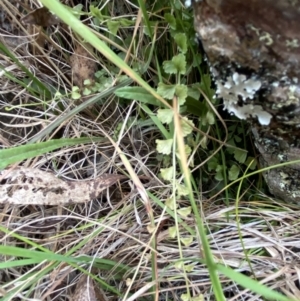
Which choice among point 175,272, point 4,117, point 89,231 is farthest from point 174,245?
point 4,117

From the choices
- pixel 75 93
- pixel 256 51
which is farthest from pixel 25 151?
pixel 256 51

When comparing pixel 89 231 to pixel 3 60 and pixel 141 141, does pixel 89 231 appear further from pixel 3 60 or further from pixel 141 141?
pixel 3 60

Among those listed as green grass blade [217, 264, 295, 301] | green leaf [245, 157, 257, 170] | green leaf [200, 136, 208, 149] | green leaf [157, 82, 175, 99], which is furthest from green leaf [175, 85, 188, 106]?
green grass blade [217, 264, 295, 301]

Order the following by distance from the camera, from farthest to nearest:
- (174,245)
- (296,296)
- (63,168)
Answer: (63,168), (174,245), (296,296)

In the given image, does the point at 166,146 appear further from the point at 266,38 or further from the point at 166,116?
the point at 266,38


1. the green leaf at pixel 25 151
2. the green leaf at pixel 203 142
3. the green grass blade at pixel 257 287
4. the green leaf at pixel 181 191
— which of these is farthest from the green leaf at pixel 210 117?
the green grass blade at pixel 257 287
